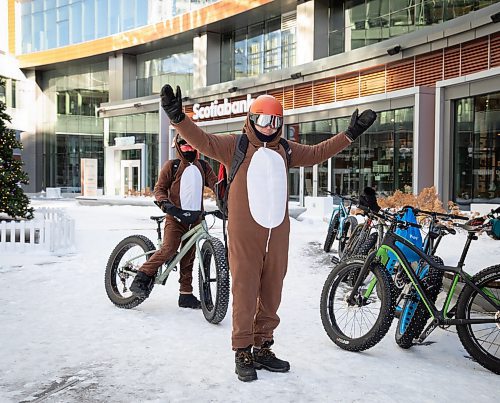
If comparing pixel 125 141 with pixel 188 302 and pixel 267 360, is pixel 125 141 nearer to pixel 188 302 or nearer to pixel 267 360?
pixel 188 302

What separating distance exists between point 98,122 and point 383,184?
95.0 feet

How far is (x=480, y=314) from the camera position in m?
3.88

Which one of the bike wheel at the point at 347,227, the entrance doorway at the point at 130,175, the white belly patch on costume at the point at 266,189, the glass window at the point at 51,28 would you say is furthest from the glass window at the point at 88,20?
the white belly patch on costume at the point at 266,189

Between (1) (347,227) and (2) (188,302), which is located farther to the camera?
(1) (347,227)

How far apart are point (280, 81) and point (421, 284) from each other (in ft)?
64.7

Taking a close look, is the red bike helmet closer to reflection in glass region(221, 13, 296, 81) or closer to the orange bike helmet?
the orange bike helmet

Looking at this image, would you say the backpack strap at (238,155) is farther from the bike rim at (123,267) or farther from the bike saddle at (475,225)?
the bike rim at (123,267)

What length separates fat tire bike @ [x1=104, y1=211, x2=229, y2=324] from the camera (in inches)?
199

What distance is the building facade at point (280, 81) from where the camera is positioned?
52.9ft

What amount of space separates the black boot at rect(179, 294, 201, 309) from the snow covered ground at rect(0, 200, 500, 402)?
0.12 meters

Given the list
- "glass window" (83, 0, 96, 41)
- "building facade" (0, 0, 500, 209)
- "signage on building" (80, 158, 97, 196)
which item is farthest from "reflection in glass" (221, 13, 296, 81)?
"glass window" (83, 0, 96, 41)

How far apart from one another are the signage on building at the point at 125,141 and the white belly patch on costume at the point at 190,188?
30322 millimetres

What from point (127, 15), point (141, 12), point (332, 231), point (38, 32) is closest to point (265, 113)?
point (332, 231)

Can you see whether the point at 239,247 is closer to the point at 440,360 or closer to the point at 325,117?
the point at 440,360
